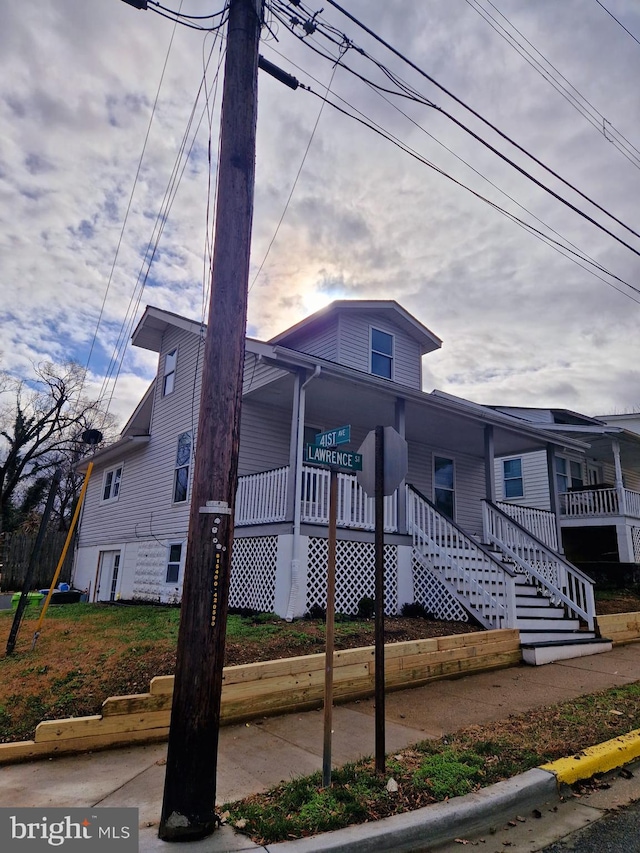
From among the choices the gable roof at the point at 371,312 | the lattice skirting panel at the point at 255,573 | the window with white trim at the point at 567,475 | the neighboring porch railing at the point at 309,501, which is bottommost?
the lattice skirting panel at the point at 255,573

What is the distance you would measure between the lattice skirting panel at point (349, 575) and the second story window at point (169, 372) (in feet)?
24.5

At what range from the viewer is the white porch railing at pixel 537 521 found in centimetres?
1423

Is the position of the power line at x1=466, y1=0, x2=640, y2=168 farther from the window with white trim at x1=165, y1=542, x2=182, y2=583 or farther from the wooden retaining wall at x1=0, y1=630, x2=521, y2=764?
the window with white trim at x1=165, y1=542, x2=182, y2=583

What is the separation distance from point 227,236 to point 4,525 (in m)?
37.0

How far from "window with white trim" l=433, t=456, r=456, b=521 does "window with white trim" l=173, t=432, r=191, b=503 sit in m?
7.10

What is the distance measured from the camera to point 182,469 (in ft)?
45.8

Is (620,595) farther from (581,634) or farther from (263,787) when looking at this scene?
(263,787)

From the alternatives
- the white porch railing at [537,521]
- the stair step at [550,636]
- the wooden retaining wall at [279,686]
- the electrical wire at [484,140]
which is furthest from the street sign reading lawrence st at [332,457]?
the white porch railing at [537,521]

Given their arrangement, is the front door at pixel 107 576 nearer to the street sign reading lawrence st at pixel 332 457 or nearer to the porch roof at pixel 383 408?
the porch roof at pixel 383 408

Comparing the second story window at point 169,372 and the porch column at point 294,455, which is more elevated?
the second story window at point 169,372

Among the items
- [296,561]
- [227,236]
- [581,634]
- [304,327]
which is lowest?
[581,634]

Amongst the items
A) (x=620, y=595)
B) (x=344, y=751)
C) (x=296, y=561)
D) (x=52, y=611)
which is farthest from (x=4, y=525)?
(x=344, y=751)

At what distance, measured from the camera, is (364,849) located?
3227 mm

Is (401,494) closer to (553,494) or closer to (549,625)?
(549,625)
